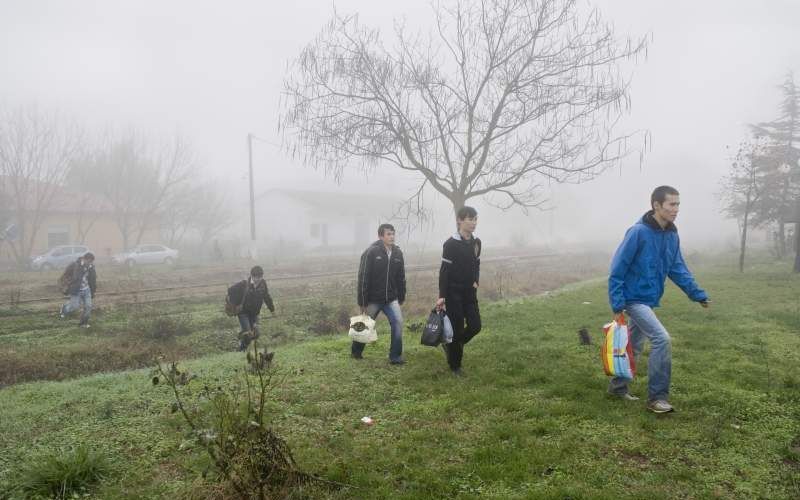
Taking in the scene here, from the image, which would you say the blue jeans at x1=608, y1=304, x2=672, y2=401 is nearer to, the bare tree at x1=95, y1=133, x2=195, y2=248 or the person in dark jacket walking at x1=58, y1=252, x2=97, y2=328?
the person in dark jacket walking at x1=58, y1=252, x2=97, y2=328

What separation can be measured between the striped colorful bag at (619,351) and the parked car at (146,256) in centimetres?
2714

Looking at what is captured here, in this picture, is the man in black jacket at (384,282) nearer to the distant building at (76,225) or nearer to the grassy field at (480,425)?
the grassy field at (480,425)

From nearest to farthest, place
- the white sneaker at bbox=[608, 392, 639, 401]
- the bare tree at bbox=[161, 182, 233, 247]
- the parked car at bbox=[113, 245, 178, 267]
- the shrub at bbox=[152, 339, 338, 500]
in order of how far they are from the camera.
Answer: the shrub at bbox=[152, 339, 338, 500]
the white sneaker at bbox=[608, 392, 639, 401]
the parked car at bbox=[113, 245, 178, 267]
the bare tree at bbox=[161, 182, 233, 247]

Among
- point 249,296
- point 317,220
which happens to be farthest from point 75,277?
point 317,220

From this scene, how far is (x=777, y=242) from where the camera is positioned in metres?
25.7

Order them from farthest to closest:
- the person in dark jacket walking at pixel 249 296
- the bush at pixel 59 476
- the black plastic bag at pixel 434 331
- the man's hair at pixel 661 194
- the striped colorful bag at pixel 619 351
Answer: the person in dark jacket walking at pixel 249 296, the black plastic bag at pixel 434 331, the striped colorful bag at pixel 619 351, the man's hair at pixel 661 194, the bush at pixel 59 476

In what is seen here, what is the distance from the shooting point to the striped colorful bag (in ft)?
15.8

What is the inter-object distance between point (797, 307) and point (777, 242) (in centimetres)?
1866

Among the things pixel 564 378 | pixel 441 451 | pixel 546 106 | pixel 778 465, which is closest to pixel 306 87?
pixel 546 106

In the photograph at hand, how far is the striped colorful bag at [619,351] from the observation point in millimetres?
4820

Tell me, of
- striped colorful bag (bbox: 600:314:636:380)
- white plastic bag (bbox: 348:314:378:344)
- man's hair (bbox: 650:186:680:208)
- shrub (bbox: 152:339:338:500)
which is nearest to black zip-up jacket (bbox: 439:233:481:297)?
white plastic bag (bbox: 348:314:378:344)

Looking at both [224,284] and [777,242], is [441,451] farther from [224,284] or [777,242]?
[777,242]

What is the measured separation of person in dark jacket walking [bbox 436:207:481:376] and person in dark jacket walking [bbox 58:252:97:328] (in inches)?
347

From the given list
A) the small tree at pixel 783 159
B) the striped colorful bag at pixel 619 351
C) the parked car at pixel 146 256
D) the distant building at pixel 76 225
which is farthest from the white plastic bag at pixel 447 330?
the distant building at pixel 76 225
